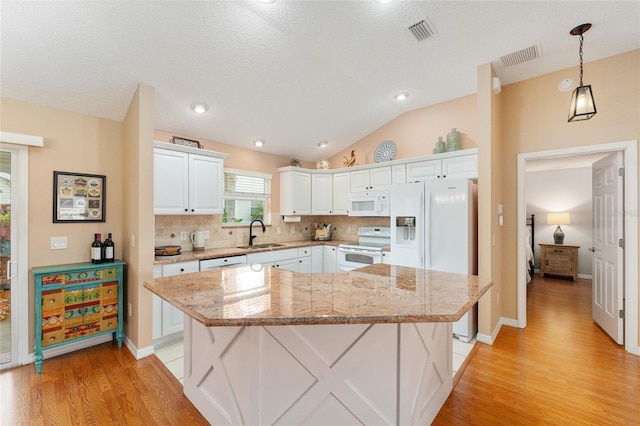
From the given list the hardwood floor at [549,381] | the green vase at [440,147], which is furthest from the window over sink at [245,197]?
the hardwood floor at [549,381]

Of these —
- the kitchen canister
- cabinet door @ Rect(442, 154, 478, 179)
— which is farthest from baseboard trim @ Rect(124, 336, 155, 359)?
the kitchen canister

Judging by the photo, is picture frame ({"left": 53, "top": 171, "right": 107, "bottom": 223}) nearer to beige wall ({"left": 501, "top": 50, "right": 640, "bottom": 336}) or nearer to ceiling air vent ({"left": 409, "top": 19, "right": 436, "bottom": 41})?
ceiling air vent ({"left": 409, "top": 19, "right": 436, "bottom": 41})

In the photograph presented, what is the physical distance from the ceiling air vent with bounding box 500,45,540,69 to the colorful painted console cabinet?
4.57 metres

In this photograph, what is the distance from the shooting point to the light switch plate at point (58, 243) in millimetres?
2859

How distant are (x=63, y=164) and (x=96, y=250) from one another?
953mm

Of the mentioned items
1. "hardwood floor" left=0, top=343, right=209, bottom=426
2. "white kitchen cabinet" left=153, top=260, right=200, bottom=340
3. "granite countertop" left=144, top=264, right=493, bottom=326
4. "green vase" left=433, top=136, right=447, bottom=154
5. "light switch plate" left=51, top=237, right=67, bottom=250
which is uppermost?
"green vase" left=433, top=136, right=447, bottom=154

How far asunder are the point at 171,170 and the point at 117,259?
1184mm

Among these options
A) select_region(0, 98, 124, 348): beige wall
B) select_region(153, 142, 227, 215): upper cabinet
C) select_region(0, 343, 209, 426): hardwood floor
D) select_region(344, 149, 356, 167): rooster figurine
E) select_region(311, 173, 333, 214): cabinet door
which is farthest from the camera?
select_region(311, 173, 333, 214): cabinet door

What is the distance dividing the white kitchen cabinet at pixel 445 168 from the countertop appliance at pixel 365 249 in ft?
3.26

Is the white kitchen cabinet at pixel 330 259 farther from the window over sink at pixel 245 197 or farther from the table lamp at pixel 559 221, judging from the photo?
the table lamp at pixel 559 221

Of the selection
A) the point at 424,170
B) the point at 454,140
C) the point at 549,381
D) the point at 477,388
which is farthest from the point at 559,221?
the point at 477,388

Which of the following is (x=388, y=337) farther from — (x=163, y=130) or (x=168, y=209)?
(x=163, y=130)

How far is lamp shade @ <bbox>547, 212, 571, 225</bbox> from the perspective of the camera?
20.1 feet

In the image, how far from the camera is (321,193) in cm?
513
